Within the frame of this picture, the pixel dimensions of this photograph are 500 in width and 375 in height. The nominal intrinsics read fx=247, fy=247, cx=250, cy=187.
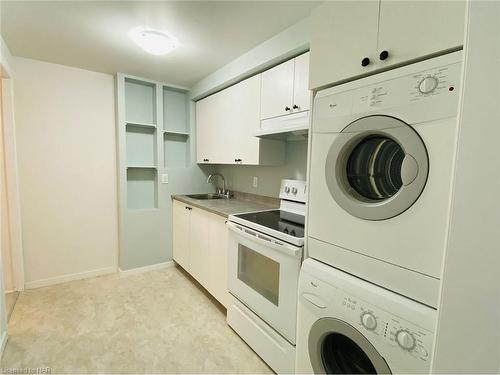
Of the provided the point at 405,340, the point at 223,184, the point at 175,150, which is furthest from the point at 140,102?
the point at 405,340

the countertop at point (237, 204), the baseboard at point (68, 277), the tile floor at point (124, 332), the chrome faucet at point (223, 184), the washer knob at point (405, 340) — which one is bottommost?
the tile floor at point (124, 332)

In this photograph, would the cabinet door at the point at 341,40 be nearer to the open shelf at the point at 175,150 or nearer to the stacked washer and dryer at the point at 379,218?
the stacked washer and dryer at the point at 379,218

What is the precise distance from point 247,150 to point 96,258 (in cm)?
222

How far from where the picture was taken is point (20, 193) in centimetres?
248

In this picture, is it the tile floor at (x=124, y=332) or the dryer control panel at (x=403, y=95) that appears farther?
the tile floor at (x=124, y=332)

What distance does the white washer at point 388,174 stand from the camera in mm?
864

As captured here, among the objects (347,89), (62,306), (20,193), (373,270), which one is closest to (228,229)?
(373,270)

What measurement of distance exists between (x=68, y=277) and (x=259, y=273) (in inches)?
93.7

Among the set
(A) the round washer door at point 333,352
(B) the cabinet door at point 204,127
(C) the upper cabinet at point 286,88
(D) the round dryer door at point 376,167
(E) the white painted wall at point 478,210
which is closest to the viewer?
(E) the white painted wall at point 478,210

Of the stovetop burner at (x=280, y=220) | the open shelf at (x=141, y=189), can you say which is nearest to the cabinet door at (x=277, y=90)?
the stovetop burner at (x=280, y=220)

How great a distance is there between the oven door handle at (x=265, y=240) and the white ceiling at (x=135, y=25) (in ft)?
4.70

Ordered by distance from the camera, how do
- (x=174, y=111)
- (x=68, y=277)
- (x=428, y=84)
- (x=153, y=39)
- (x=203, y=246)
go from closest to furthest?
(x=428, y=84) → (x=153, y=39) → (x=203, y=246) → (x=68, y=277) → (x=174, y=111)

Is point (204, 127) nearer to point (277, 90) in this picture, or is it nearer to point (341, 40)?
point (277, 90)

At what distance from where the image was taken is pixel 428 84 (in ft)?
2.88
